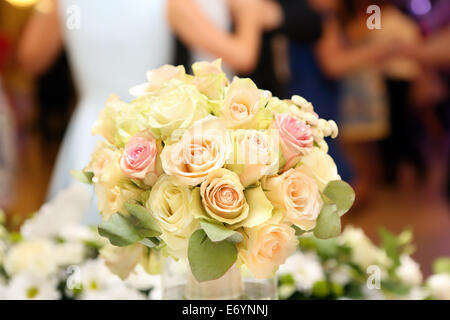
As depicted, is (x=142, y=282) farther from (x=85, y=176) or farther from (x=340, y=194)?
(x=340, y=194)

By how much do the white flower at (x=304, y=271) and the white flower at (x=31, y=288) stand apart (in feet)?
1.36

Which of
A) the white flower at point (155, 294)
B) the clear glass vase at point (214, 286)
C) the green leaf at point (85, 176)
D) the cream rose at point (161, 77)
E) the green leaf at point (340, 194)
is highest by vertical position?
the cream rose at point (161, 77)

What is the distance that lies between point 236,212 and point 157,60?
4.10 ft

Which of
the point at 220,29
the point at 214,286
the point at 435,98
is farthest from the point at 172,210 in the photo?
the point at 435,98

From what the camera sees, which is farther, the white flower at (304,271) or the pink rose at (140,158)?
the white flower at (304,271)

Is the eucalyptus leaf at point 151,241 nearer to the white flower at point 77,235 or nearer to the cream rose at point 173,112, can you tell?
the cream rose at point 173,112

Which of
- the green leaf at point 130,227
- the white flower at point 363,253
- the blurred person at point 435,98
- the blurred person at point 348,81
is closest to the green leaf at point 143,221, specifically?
the green leaf at point 130,227

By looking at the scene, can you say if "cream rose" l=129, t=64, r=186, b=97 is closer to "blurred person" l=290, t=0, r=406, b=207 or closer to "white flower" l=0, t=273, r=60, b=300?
"white flower" l=0, t=273, r=60, b=300

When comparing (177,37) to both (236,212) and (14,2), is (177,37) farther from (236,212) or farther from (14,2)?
(236,212)

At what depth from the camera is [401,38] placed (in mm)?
2223

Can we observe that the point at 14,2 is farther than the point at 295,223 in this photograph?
Yes

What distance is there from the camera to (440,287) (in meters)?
0.89

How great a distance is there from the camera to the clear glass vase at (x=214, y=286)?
637mm
